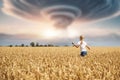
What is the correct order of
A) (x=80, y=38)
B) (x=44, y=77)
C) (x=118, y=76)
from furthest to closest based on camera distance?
1. (x=80, y=38)
2. (x=118, y=76)
3. (x=44, y=77)

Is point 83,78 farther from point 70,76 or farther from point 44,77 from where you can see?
point 44,77

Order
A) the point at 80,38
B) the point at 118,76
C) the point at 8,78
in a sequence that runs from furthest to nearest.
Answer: the point at 80,38 → the point at 118,76 → the point at 8,78

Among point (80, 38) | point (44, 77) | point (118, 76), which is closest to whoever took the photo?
point (44, 77)

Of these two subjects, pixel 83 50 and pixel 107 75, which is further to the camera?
pixel 83 50

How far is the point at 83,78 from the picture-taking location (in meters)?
7.49

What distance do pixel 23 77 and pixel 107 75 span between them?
2125 mm

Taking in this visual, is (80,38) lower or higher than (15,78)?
higher

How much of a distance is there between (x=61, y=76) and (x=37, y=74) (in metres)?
0.58

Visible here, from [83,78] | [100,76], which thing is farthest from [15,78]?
[100,76]

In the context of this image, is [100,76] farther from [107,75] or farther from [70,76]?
[70,76]

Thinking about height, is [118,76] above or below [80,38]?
below

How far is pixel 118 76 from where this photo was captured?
8391 millimetres

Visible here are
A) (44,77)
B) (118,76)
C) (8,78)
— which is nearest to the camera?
(44,77)

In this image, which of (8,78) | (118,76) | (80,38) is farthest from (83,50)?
(8,78)
